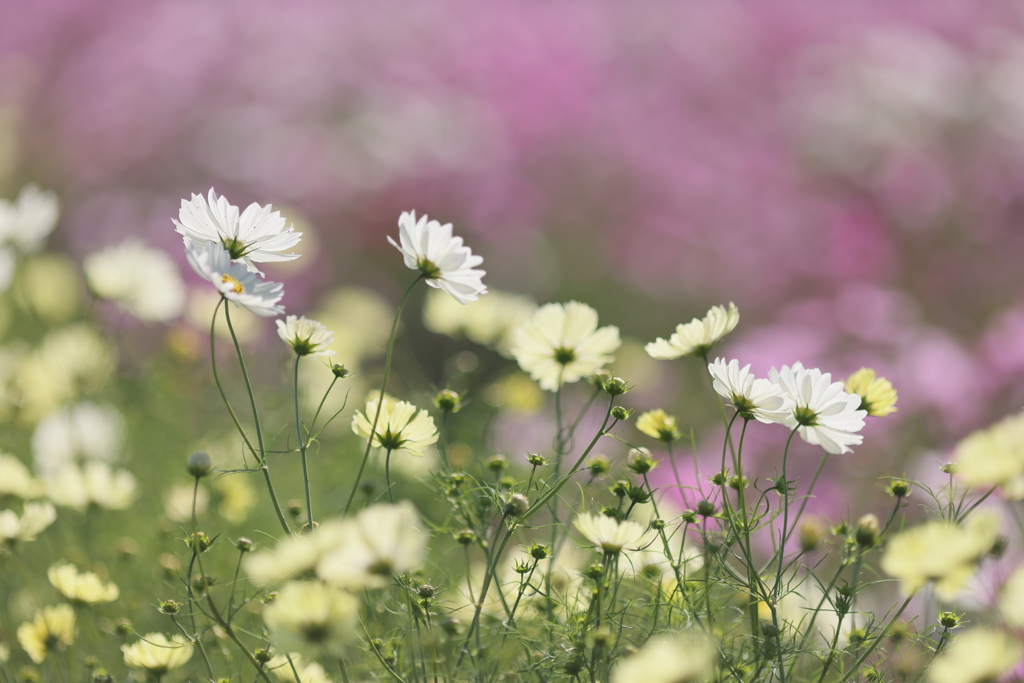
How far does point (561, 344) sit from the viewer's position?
0.57m

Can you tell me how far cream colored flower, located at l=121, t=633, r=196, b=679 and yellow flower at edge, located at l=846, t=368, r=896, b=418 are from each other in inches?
16.7

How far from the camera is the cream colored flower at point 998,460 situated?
383 mm

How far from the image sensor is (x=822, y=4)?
9.40 feet

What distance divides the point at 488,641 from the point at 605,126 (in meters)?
2.04

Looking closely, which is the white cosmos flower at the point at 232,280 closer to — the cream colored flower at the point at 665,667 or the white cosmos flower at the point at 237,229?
the white cosmos flower at the point at 237,229

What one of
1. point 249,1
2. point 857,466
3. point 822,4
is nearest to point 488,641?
point 857,466

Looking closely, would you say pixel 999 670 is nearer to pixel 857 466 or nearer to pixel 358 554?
pixel 358 554

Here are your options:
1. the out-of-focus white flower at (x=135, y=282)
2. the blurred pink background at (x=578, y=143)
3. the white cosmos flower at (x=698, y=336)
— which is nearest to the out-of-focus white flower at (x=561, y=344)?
the white cosmos flower at (x=698, y=336)

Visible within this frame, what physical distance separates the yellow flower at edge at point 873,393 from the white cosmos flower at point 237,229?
355 millimetres

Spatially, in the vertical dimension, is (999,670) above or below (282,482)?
below

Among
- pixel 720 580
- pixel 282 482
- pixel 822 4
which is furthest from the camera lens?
pixel 822 4

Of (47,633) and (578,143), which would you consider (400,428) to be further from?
(578,143)

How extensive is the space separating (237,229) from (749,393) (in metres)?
0.31

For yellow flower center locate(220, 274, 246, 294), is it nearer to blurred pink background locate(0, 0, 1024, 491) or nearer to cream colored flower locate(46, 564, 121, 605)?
cream colored flower locate(46, 564, 121, 605)
